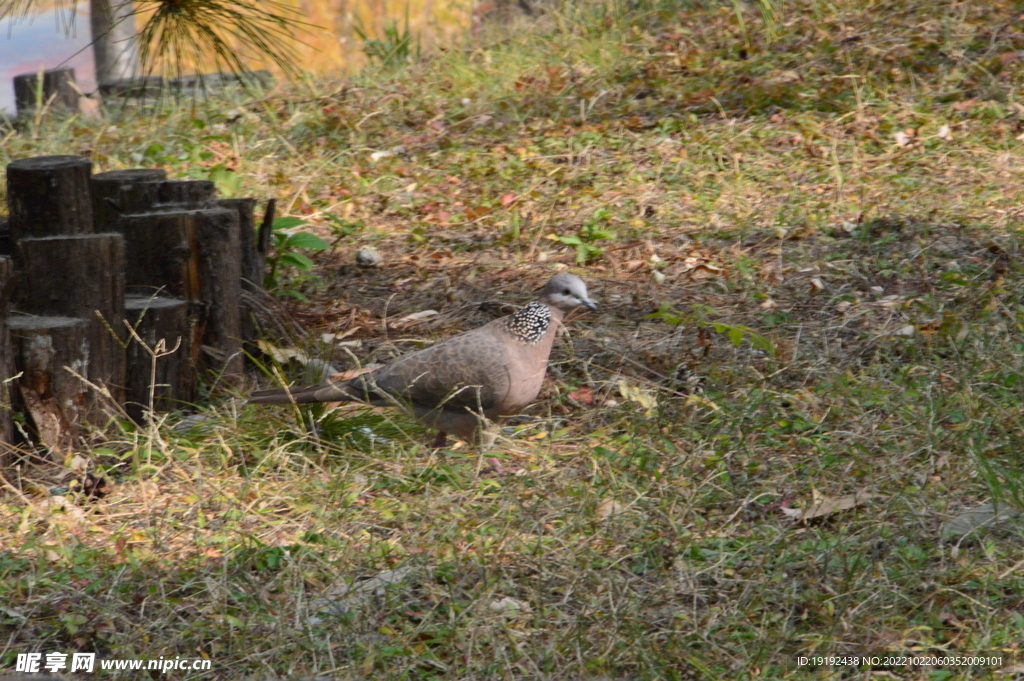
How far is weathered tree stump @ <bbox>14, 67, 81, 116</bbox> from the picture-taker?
892 centimetres

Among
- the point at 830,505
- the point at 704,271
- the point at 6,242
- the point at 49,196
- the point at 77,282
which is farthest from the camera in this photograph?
the point at 704,271

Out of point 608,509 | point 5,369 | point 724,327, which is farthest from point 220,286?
point 724,327

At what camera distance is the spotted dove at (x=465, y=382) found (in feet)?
12.0

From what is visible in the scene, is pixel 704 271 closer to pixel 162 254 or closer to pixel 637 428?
pixel 637 428

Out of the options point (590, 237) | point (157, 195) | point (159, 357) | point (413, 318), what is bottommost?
point (413, 318)

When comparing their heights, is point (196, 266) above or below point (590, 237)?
above

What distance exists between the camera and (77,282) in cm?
360

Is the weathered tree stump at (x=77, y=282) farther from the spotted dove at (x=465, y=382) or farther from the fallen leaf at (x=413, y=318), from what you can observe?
the fallen leaf at (x=413, y=318)

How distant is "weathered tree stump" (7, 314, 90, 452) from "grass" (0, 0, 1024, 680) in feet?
0.43

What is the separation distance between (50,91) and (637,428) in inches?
296

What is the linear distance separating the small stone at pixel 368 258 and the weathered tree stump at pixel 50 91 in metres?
4.46

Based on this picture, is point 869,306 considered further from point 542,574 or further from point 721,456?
point 542,574

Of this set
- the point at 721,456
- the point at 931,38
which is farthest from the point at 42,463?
the point at 931,38

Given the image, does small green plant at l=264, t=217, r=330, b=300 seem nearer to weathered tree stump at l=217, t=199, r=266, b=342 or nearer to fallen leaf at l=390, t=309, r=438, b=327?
weathered tree stump at l=217, t=199, r=266, b=342
